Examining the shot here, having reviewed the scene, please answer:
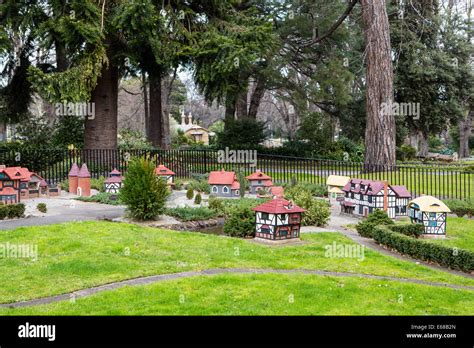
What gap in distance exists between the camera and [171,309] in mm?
7414

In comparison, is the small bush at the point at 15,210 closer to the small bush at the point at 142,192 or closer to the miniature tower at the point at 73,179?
the small bush at the point at 142,192

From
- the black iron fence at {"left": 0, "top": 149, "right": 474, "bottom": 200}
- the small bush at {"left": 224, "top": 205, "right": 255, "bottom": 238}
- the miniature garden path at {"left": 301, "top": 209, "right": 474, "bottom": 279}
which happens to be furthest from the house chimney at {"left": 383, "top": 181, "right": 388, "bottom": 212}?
the black iron fence at {"left": 0, "top": 149, "right": 474, "bottom": 200}

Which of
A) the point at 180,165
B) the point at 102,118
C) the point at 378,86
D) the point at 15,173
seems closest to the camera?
the point at 15,173

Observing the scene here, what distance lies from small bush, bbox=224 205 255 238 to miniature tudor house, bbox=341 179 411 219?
3425mm

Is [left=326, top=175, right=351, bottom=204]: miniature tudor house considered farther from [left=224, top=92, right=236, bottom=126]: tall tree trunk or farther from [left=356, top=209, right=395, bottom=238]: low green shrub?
[left=224, top=92, right=236, bottom=126]: tall tree trunk

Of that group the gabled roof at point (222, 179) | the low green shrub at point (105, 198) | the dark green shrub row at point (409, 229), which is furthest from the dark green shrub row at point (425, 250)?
the low green shrub at point (105, 198)

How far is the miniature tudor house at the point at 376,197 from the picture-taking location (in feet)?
46.8

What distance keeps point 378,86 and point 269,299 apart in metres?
18.2

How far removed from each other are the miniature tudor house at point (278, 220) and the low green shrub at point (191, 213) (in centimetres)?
278

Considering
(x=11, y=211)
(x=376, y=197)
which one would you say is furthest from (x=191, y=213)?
(x=376, y=197)

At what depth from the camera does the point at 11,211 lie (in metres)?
13.9

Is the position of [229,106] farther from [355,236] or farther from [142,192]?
[355,236]
